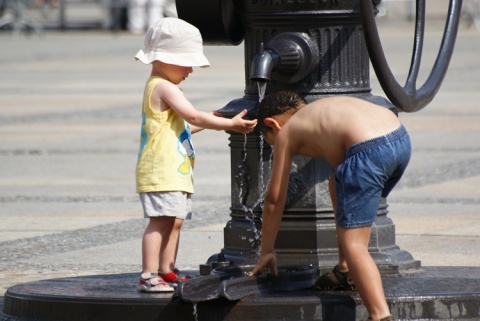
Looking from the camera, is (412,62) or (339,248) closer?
(339,248)

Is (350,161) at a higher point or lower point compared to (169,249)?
higher

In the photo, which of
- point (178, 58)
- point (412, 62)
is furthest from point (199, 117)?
point (412, 62)

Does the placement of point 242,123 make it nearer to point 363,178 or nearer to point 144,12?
point 363,178

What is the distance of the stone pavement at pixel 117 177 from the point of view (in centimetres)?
722

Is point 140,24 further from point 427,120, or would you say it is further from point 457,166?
point 457,166

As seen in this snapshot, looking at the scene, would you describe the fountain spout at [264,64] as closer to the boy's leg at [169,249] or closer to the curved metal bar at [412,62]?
the curved metal bar at [412,62]

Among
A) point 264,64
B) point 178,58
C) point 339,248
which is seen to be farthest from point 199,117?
point 339,248

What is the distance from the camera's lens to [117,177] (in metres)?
9.97

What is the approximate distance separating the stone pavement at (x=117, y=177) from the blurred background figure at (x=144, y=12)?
12.1 meters

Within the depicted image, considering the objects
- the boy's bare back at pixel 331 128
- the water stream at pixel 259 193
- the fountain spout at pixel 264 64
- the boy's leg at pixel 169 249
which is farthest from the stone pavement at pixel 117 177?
A: the boy's bare back at pixel 331 128

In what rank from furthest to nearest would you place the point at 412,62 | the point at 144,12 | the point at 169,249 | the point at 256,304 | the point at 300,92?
the point at 144,12 → the point at 412,62 → the point at 300,92 → the point at 169,249 → the point at 256,304

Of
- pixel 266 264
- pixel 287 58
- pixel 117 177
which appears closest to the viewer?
pixel 266 264

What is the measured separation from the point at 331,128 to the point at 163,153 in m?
0.71

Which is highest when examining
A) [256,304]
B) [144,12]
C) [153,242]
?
[153,242]
